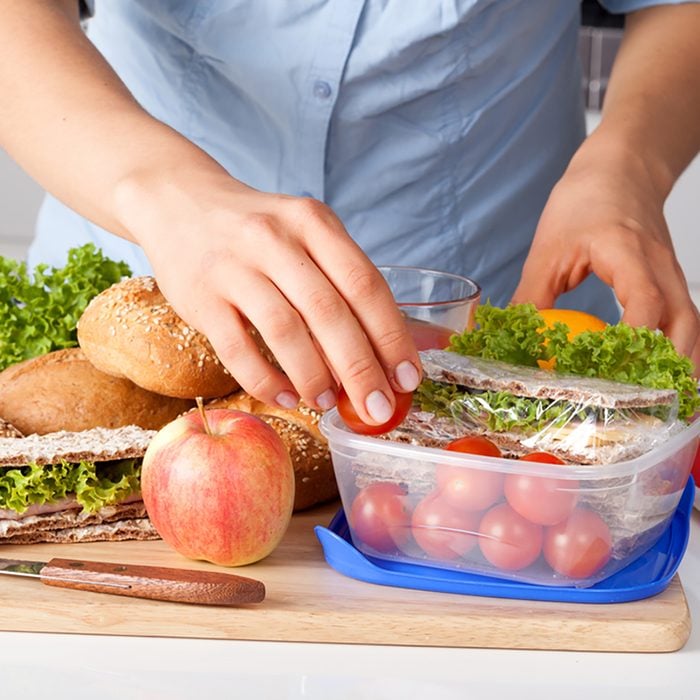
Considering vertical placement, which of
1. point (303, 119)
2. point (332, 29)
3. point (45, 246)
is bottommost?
point (45, 246)

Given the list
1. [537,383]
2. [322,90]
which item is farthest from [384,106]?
[537,383]

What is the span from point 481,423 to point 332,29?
2.25 feet

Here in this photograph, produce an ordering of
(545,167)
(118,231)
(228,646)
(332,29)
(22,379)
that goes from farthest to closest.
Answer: (545,167), (332,29), (22,379), (118,231), (228,646)

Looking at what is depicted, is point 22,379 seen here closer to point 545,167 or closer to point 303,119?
point 303,119

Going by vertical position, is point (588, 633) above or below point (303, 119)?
below

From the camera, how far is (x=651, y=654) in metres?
0.91

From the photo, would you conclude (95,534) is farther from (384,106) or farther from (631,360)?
(384,106)

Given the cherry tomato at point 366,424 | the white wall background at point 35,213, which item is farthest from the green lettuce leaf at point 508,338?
the white wall background at point 35,213

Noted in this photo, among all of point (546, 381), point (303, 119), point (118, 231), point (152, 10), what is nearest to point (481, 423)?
point (546, 381)

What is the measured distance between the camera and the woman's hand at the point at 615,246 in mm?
1274

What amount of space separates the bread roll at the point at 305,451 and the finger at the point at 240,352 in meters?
0.15

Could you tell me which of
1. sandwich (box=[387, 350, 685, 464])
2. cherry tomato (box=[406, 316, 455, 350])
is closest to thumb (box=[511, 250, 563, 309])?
cherry tomato (box=[406, 316, 455, 350])

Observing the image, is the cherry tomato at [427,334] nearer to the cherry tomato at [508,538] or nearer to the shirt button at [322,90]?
the cherry tomato at [508,538]

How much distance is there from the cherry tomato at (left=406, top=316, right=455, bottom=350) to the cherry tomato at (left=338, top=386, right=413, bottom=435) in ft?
0.59
